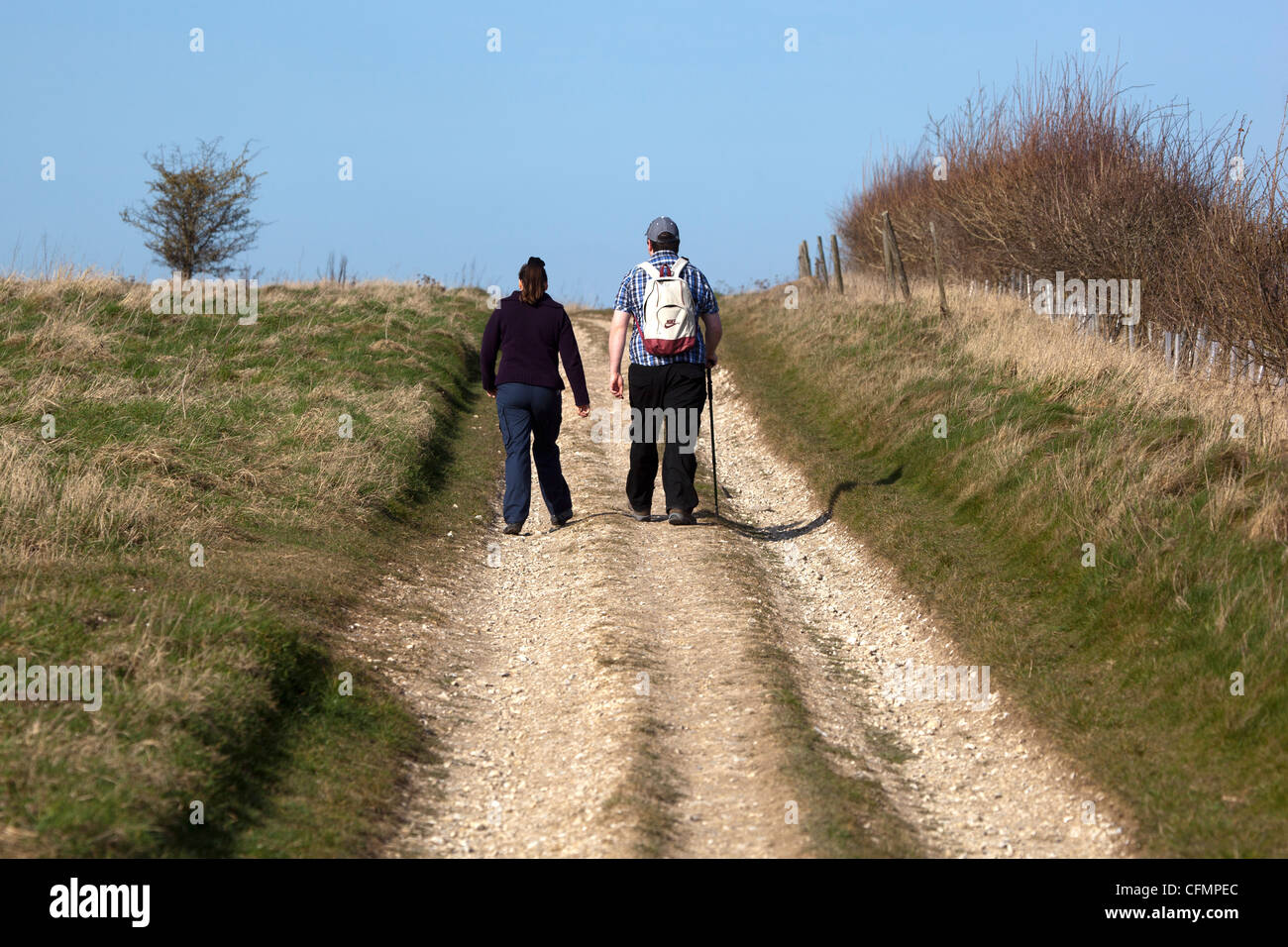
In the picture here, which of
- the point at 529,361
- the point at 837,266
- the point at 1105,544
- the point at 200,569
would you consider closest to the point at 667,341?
the point at 529,361

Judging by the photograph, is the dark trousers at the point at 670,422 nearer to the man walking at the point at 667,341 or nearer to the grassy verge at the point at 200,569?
the man walking at the point at 667,341

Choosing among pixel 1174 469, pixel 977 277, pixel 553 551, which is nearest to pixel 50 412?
pixel 553 551

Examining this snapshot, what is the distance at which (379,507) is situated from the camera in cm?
1127

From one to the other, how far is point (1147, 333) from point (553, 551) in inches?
538

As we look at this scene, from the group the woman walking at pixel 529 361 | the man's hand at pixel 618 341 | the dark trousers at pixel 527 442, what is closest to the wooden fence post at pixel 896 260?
the dark trousers at pixel 527 442

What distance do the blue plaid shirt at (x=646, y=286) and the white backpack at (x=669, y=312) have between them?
6cm

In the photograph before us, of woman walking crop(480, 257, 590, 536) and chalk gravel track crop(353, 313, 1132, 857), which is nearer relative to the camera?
chalk gravel track crop(353, 313, 1132, 857)

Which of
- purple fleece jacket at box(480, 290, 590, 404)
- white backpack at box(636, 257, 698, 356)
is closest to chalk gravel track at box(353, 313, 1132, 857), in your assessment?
purple fleece jacket at box(480, 290, 590, 404)

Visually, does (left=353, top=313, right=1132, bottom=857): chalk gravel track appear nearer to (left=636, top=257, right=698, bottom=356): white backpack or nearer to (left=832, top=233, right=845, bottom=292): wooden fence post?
(left=636, top=257, right=698, bottom=356): white backpack

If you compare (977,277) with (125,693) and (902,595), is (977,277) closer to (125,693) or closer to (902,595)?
(902,595)

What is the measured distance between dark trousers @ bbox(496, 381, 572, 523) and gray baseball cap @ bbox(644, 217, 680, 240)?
1.75m

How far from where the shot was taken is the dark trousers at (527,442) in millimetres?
10500

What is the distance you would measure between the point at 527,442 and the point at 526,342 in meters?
0.98

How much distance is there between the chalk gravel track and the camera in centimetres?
555
